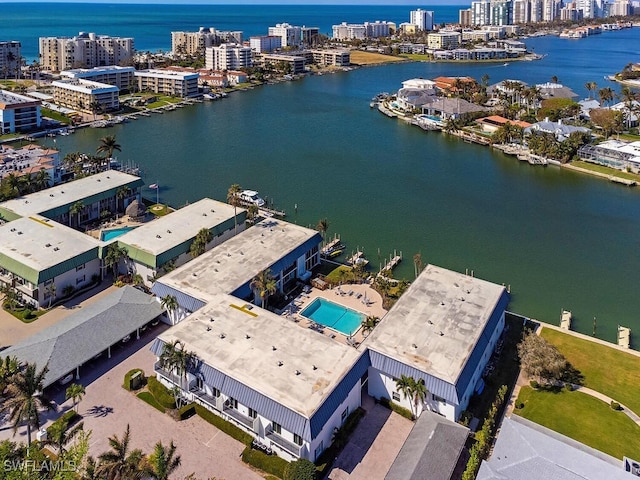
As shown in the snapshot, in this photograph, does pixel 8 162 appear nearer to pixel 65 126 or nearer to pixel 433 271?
pixel 65 126

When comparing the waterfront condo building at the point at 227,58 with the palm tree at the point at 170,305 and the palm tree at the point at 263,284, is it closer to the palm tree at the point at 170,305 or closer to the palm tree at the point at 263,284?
the palm tree at the point at 263,284

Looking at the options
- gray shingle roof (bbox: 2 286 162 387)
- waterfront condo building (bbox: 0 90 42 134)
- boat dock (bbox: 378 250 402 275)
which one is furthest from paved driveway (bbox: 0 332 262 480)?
waterfront condo building (bbox: 0 90 42 134)

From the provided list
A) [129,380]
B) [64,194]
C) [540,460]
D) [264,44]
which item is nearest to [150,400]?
[129,380]

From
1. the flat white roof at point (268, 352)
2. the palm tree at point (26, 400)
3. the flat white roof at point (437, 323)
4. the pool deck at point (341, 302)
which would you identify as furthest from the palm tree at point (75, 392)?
the flat white roof at point (437, 323)

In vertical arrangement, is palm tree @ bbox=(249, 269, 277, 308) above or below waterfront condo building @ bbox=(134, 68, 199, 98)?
below

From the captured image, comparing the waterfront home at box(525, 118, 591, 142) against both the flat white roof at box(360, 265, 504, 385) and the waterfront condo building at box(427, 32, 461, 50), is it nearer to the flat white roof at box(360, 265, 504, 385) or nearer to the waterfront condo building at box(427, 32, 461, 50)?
the flat white roof at box(360, 265, 504, 385)

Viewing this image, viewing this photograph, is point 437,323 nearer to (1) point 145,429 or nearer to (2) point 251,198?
(1) point 145,429
